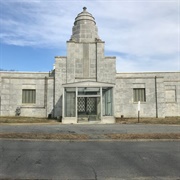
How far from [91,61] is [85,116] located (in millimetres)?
10094

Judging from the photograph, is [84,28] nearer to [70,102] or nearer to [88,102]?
[88,102]

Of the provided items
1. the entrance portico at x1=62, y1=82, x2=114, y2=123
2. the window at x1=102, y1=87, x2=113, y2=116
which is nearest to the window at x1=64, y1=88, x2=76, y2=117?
the entrance portico at x1=62, y1=82, x2=114, y2=123

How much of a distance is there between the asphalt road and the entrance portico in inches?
625

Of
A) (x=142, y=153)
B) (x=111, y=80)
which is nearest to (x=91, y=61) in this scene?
(x=111, y=80)

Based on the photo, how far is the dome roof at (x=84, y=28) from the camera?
39203mm

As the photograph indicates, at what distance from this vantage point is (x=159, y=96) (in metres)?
34.8

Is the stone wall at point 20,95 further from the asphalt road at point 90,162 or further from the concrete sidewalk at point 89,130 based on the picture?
the asphalt road at point 90,162

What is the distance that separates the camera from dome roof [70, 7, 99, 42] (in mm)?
39203

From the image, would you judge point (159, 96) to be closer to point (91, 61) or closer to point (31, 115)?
Answer: point (91, 61)

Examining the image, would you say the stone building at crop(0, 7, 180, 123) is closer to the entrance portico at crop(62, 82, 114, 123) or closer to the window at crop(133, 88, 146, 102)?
the window at crop(133, 88, 146, 102)

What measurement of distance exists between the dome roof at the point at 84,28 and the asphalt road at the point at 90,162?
2957 cm

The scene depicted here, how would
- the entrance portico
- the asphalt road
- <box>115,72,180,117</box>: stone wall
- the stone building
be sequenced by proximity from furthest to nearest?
<box>115,72,180,117</box>: stone wall
the stone building
the entrance portico
the asphalt road

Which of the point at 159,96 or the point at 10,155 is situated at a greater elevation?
the point at 159,96

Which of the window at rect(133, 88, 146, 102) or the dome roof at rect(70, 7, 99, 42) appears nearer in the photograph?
the window at rect(133, 88, 146, 102)
